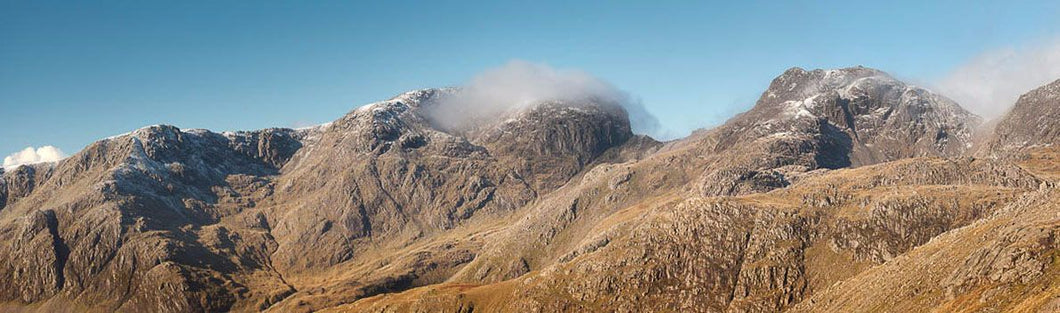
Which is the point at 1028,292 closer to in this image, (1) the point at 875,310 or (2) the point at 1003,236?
(2) the point at 1003,236

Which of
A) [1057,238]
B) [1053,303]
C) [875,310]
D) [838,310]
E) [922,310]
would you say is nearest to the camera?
[1053,303]

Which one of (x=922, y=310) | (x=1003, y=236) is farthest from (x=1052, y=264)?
(x=922, y=310)

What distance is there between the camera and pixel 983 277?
161m

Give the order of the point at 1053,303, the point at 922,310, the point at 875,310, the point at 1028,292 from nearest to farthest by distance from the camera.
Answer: the point at 1053,303
the point at 1028,292
the point at 922,310
the point at 875,310

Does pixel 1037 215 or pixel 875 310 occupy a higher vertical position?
pixel 1037 215

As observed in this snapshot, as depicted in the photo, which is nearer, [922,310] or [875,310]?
[922,310]

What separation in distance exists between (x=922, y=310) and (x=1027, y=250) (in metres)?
25.8

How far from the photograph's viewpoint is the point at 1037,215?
18425 cm

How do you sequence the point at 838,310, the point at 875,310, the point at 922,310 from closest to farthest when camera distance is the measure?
the point at 922,310 < the point at 875,310 < the point at 838,310

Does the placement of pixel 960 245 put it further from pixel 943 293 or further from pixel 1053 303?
pixel 1053 303

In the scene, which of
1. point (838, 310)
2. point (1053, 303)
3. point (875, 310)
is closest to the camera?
point (1053, 303)

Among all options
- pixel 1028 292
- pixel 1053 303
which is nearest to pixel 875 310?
pixel 1028 292

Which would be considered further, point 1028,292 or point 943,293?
point 943,293

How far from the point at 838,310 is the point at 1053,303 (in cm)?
8262
